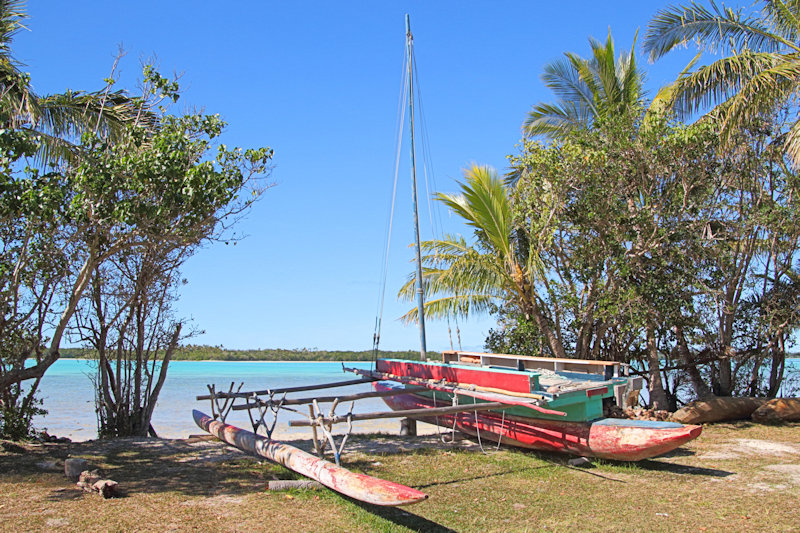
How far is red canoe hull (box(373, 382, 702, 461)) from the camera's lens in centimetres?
704

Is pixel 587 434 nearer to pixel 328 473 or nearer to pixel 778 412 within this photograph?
pixel 328 473

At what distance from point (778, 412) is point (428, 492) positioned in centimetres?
853

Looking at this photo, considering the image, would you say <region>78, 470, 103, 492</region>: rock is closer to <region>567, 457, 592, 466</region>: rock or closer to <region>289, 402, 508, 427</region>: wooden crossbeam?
<region>289, 402, 508, 427</region>: wooden crossbeam

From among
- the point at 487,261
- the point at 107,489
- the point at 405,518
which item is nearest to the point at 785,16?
the point at 487,261

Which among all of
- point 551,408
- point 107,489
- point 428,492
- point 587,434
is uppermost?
point 551,408

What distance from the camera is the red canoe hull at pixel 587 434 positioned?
23.1 ft

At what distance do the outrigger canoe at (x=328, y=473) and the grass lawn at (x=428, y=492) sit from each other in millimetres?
324

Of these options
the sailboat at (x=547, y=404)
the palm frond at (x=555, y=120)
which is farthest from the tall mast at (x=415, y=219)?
the palm frond at (x=555, y=120)

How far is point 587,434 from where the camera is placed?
772 centimetres

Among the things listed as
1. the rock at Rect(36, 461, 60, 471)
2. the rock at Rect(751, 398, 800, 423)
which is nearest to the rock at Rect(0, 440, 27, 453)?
the rock at Rect(36, 461, 60, 471)

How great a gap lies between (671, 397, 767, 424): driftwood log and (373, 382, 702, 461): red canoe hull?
4257 mm

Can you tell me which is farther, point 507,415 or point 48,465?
point 507,415

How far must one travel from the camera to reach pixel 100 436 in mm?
10422

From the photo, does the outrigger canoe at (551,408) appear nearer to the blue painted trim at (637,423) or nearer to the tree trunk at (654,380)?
the blue painted trim at (637,423)
